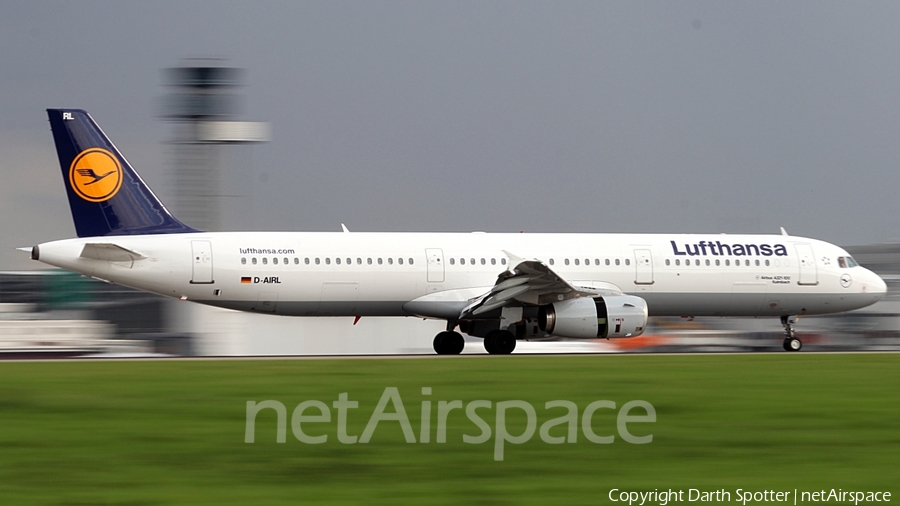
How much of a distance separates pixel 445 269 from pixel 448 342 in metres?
1.97

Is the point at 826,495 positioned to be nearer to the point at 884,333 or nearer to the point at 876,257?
the point at 884,333

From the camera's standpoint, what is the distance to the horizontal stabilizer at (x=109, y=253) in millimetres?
23062

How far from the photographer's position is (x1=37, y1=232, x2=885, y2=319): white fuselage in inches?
942

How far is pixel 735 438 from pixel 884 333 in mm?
34728

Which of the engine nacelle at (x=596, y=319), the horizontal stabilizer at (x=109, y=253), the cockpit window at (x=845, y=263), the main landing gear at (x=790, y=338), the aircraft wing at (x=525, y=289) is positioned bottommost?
the main landing gear at (x=790, y=338)

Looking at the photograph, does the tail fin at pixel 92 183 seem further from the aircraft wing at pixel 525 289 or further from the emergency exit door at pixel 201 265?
the aircraft wing at pixel 525 289

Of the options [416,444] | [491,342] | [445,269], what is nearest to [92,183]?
[445,269]

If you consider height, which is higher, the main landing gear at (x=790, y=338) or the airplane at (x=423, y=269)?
the airplane at (x=423, y=269)

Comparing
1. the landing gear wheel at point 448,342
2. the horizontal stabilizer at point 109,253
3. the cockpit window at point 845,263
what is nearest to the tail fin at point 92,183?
the horizontal stabilizer at point 109,253

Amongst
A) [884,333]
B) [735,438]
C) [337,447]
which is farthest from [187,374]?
[884,333]

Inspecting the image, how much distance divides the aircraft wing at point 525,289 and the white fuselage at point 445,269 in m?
Answer: 0.51

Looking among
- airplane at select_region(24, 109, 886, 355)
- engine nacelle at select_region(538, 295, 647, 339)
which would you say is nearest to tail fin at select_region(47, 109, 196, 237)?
airplane at select_region(24, 109, 886, 355)

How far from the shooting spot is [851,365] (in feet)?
71.6

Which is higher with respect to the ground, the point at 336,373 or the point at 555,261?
the point at 555,261
